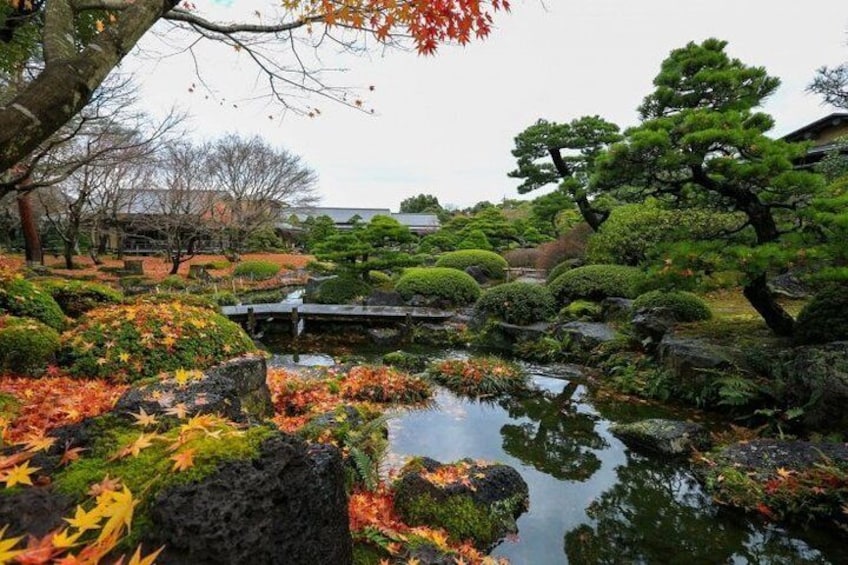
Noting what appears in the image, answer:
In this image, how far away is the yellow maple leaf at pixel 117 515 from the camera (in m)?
1.28

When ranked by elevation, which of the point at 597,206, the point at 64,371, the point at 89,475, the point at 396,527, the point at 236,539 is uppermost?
the point at 597,206

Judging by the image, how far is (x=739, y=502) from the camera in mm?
4250

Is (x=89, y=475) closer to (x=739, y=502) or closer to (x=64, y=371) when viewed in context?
(x=64, y=371)

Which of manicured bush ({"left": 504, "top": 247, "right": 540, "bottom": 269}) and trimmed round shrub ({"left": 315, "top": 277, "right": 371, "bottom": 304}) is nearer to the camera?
trimmed round shrub ({"left": 315, "top": 277, "right": 371, "bottom": 304})

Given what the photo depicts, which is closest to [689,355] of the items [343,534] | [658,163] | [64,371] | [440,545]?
[658,163]

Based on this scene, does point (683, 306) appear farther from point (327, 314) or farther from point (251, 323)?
point (251, 323)

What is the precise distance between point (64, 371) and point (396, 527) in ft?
13.0

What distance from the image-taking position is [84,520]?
1.28 m

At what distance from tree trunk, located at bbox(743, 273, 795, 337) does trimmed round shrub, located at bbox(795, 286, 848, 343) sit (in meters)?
0.65

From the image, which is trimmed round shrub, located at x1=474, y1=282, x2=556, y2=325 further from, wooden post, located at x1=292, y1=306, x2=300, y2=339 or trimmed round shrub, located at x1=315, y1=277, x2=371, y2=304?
trimmed round shrub, located at x1=315, y1=277, x2=371, y2=304

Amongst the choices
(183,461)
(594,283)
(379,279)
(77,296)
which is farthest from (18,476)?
(379,279)

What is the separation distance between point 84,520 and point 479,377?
23.4ft

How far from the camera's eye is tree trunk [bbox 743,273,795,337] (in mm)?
7184

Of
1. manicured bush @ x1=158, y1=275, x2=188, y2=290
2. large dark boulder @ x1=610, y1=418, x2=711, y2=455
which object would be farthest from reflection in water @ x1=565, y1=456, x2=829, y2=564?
manicured bush @ x1=158, y1=275, x2=188, y2=290
